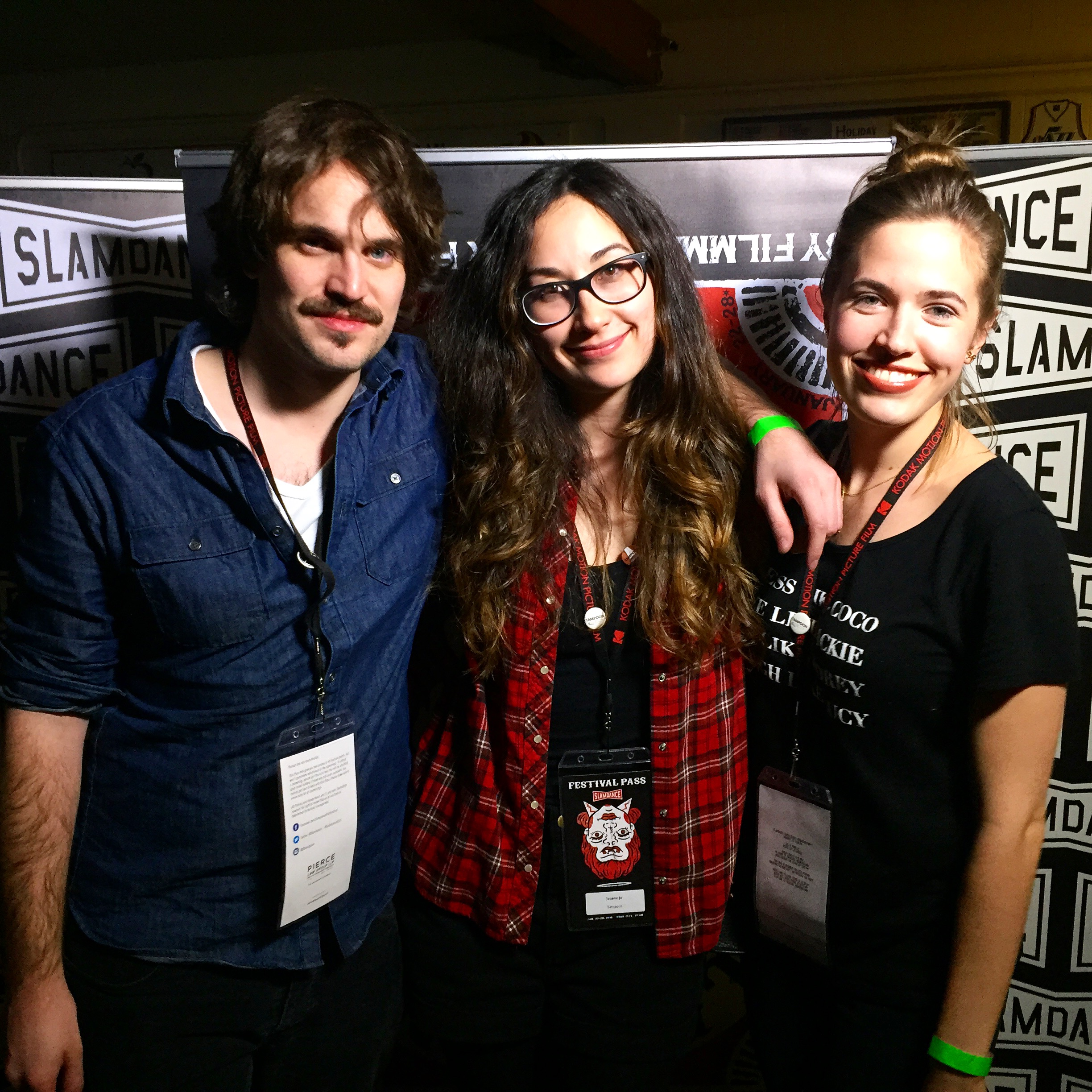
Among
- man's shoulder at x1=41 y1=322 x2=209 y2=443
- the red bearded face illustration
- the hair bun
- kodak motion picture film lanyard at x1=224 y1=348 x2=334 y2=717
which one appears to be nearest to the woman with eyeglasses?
the red bearded face illustration

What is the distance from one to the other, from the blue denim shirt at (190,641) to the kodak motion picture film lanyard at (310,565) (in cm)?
2

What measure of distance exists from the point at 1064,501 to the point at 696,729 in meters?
1.08

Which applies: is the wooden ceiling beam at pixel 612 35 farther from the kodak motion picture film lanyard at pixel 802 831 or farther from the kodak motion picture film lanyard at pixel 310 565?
the kodak motion picture film lanyard at pixel 802 831

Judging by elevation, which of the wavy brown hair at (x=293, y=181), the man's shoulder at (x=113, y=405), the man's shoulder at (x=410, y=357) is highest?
the wavy brown hair at (x=293, y=181)

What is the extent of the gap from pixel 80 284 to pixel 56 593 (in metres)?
1.18

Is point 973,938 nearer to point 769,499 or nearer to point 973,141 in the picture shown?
point 769,499

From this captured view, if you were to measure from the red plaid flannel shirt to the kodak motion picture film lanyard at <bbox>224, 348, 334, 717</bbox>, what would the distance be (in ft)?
0.92

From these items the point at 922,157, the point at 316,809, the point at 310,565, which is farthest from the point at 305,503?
the point at 922,157

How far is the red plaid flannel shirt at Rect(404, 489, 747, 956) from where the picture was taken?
4.88ft

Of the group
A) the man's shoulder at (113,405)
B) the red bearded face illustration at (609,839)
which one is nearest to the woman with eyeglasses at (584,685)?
the red bearded face illustration at (609,839)

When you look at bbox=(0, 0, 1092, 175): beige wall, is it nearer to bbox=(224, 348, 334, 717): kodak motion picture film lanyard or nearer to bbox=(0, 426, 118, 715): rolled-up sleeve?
bbox=(224, 348, 334, 717): kodak motion picture film lanyard

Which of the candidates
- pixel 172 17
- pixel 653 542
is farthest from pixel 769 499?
pixel 172 17

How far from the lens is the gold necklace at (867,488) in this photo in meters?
1.42

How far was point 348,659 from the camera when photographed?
1.45m
